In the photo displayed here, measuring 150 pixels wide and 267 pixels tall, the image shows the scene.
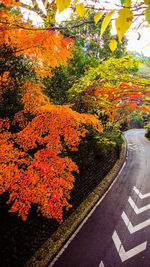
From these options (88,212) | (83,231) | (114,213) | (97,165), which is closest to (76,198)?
(88,212)

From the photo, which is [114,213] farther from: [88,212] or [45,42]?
[45,42]

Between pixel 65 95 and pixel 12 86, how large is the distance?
3934mm

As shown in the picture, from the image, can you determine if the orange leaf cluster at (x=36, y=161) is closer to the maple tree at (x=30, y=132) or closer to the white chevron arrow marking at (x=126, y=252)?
the maple tree at (x=30, y=132)

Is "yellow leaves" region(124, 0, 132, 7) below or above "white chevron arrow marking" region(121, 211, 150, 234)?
above

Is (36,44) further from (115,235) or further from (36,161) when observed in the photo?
(115,235)

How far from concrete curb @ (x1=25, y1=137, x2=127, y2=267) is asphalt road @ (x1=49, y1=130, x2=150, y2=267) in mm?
270

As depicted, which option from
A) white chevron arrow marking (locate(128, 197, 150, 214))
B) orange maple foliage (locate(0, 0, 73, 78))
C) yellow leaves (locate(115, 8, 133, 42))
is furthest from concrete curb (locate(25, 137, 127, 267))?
orange maple foliage (locate(0, 0, 73, 78))

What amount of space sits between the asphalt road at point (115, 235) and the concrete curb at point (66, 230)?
0.89ft

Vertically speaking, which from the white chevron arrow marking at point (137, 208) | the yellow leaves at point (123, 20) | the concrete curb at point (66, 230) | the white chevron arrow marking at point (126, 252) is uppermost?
the yellow leaves at point (123, 20)

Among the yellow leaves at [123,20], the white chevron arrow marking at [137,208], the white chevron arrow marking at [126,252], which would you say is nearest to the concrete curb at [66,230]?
the white chevron arrow marking at [137,208]

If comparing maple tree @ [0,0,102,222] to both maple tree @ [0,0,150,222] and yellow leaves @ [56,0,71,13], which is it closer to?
maple tree @ [0,0,150,222]

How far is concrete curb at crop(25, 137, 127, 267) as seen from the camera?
16.3 ft

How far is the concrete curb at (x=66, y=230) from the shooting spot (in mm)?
4973

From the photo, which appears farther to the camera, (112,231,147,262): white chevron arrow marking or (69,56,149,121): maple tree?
(69,56,149,121): maple tree
